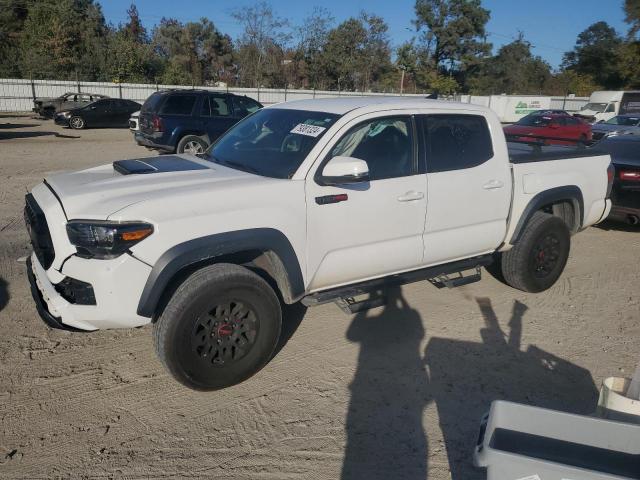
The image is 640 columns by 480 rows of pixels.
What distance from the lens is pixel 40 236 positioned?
3301 mm

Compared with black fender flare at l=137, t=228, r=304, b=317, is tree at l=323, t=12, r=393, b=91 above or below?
above

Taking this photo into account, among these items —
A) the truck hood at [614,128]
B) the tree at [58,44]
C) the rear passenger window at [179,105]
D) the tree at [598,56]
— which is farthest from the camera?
the tree at [598,56]

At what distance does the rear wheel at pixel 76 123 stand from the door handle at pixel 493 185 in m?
21.7

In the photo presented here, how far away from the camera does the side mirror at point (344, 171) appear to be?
134 inches

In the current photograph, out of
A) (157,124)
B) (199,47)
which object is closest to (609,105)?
(157,124)

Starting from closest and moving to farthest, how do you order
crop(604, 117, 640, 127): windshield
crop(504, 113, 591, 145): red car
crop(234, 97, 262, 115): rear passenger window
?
crop(234, 97, 262, 115): rear passenger window, crop(604, 117, 640, 127): windshield, crop(504, 113, 591, 145): red car

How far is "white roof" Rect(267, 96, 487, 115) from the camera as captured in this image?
4.02 metres

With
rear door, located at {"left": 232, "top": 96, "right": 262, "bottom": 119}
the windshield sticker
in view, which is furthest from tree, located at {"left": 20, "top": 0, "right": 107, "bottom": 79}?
the windshield sticker

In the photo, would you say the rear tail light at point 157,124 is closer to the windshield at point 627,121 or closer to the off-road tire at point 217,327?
the off-road tire at point 217,327

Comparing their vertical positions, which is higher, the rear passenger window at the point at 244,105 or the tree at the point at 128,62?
the tree at the point at 128,62

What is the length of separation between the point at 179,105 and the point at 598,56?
6785cm

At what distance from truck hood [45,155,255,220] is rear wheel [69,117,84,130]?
20325mm

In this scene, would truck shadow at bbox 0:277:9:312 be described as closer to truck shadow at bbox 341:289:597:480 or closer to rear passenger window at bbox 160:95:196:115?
truck shadow at bbox 341:289:597:480

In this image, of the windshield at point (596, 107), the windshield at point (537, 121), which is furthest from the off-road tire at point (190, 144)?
the windshield at point (596, 107)
